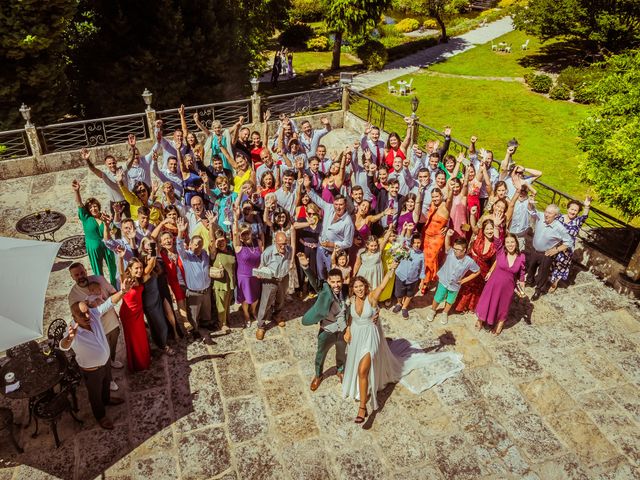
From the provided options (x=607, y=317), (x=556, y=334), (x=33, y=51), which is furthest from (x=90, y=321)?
(x=33, y=51)

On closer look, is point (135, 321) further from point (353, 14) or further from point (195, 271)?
point (353, 14)

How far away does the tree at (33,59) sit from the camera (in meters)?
15.4

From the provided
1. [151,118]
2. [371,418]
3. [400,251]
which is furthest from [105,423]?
[151,118]

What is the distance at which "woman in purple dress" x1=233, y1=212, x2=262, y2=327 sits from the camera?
8.02 m

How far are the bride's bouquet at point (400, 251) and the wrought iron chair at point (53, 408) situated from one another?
5.45 m

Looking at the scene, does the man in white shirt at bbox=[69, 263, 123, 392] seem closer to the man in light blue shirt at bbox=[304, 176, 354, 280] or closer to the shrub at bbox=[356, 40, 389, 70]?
the man in light blue shirt at bbox=[304, 176, 354, 280]

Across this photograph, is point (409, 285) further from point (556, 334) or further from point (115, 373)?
point (115, 373)

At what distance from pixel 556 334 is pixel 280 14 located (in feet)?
84.4

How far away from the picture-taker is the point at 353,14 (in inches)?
1214

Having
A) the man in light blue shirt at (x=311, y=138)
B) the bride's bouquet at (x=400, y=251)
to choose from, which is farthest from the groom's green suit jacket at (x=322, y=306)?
the man in light blue shirt at (x=311, y=138)

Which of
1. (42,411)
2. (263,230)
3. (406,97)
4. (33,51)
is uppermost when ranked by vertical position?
(33,51)

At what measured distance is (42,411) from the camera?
21.3 ft

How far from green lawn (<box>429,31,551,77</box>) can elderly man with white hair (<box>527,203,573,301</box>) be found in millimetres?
26246

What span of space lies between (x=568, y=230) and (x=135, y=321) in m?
7.86
